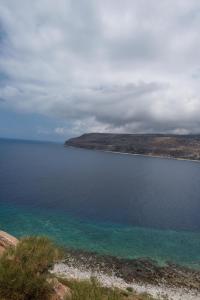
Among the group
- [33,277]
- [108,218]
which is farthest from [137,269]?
[108,218]

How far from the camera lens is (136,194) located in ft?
309

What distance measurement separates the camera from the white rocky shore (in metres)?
30.0

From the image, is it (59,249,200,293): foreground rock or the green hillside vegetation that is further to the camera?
(59,249,200,293): foreground rock

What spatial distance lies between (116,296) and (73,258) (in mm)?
27361

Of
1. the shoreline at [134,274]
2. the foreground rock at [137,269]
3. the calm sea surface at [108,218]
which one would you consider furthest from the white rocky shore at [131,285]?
the calm sea surface at [108,218]

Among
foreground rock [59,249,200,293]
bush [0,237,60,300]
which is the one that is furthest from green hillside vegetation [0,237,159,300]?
foreground rock [59,249,200,293]

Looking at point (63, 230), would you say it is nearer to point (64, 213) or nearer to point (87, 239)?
point (87, 239)

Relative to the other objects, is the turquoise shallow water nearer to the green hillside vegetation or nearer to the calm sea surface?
the calm sea surface

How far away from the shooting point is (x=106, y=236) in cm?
4891

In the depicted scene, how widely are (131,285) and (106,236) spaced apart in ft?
57.8

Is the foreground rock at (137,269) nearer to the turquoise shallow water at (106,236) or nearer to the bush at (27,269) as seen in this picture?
the turquoise shallow water at (106,236)

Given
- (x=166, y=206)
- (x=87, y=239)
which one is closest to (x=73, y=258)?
(x=87, y=239)

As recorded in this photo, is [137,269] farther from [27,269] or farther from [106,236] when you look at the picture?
[27,269]

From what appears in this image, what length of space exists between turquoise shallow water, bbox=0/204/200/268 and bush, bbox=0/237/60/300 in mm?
27266
